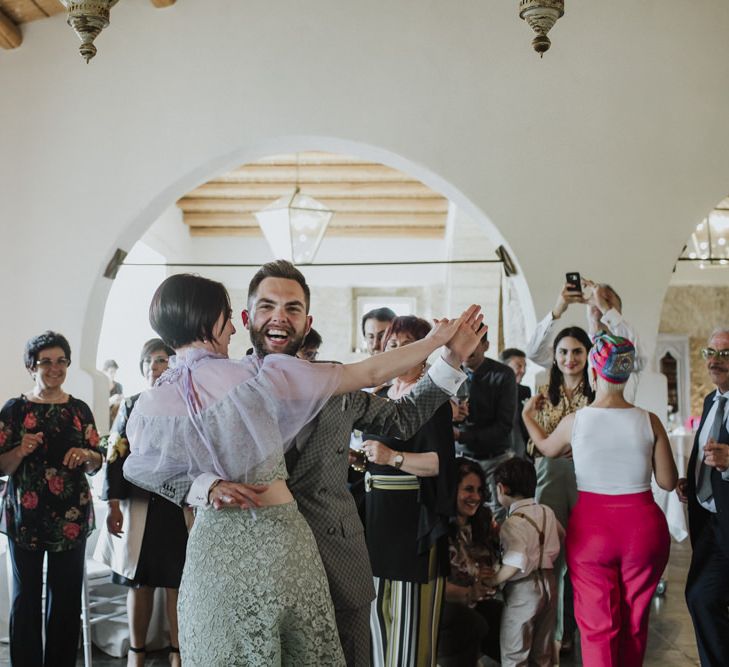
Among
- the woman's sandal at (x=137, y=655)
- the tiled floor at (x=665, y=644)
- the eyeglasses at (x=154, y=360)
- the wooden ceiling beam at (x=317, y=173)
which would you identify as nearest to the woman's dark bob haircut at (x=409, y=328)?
the eyeglasses at (x=154, y=360)

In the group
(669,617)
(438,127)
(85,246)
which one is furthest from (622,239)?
(85,246)

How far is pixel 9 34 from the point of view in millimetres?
5910

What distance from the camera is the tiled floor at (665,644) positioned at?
4.45 metres

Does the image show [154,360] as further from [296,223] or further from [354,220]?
[354,220]

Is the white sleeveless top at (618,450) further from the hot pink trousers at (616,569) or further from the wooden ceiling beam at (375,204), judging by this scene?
the wooden ceiling beam at (375,204)

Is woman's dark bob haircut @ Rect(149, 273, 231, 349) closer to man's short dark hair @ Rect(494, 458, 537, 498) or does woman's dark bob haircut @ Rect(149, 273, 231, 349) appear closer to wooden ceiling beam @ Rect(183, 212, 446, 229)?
man's short dark hair @ Rect(494, 458, 537, 498)

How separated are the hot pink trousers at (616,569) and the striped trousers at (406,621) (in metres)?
0.63

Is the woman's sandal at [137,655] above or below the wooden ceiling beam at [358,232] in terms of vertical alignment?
below

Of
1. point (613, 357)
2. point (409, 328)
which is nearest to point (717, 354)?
point (613, 357)

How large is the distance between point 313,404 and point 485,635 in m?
2.49

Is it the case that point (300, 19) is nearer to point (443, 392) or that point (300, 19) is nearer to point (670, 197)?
point (670, 197)

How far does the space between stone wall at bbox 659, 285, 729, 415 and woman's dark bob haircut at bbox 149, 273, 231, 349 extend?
1380 cm

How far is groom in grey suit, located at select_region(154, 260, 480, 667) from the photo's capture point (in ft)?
7.33

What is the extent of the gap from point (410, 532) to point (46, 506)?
5.32 feet
